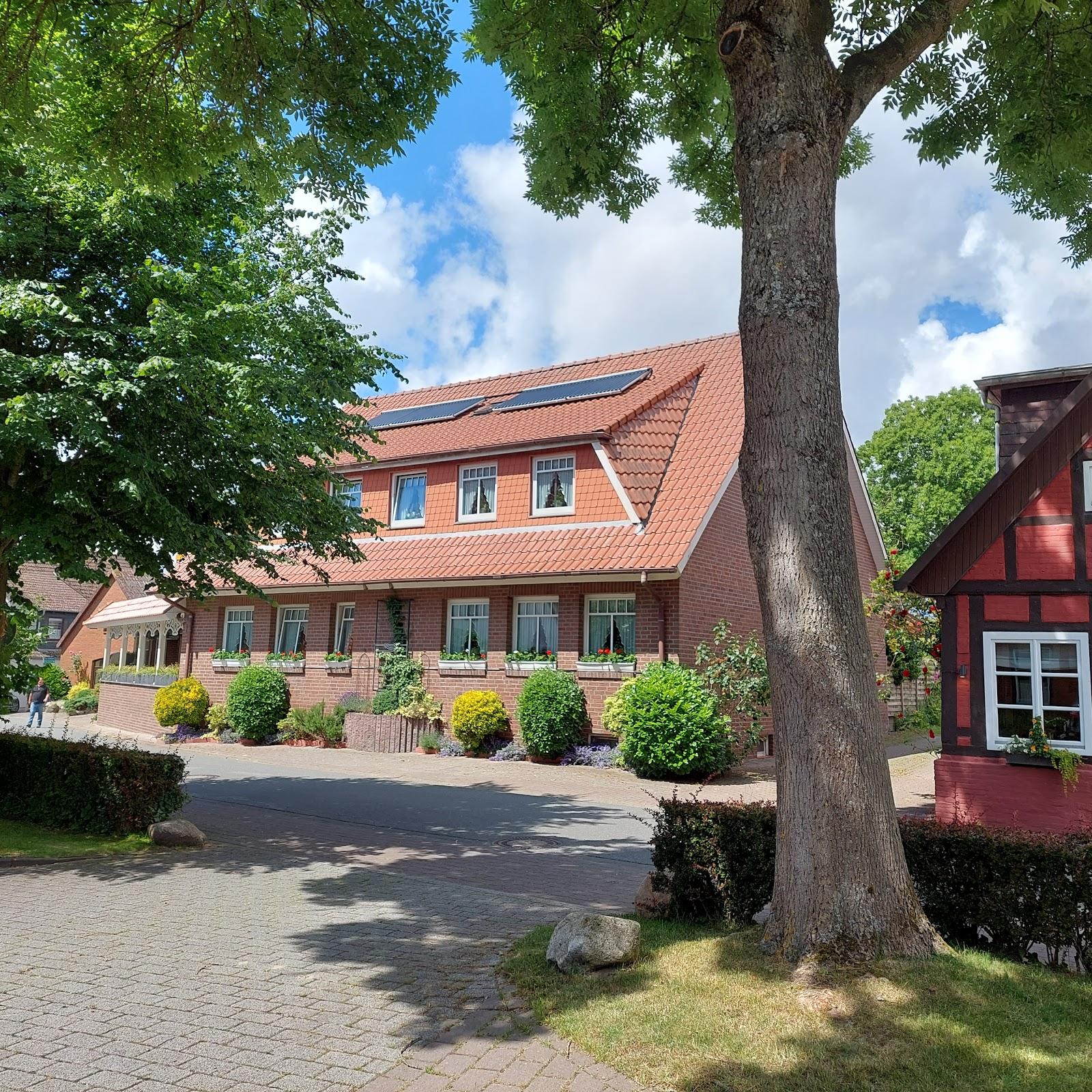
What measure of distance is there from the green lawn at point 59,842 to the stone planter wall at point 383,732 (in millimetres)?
10429

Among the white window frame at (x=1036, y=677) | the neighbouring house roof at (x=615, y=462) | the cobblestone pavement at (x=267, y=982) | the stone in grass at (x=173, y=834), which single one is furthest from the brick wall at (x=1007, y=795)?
the stone in grass at (x=173, y=834)

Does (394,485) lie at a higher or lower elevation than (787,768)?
higher

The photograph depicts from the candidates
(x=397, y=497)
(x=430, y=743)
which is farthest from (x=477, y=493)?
(x=430, y=743)

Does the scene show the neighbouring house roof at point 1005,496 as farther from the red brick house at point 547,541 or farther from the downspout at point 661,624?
A: the downspout at point 661,624

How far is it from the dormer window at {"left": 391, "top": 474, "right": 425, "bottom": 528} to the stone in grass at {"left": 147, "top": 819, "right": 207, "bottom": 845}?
43.8 feet

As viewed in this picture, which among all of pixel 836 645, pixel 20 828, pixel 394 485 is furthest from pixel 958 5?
pixel 394 485

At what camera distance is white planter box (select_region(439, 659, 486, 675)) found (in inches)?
831

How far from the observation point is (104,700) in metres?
31.7

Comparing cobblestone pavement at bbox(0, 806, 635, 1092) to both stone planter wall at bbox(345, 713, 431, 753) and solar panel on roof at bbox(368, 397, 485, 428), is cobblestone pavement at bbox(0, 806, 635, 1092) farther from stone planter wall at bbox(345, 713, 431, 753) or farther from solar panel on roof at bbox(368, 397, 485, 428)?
solar panel on roof at bbox(368, 397, 485, 428)

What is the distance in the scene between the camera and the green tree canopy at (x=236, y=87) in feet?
26.6

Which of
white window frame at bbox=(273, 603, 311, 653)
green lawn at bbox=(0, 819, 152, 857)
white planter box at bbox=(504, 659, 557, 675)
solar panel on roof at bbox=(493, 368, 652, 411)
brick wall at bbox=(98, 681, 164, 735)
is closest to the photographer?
green lawn at bbox=(0, 819, 152, 857)

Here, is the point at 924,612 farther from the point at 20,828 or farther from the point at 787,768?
the point at 20,828

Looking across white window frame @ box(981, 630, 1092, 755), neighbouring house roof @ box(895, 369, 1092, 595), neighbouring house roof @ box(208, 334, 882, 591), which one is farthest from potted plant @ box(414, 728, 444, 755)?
white window frame @ box(981, 630, 1092, 755)

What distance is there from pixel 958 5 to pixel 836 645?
4.47m
